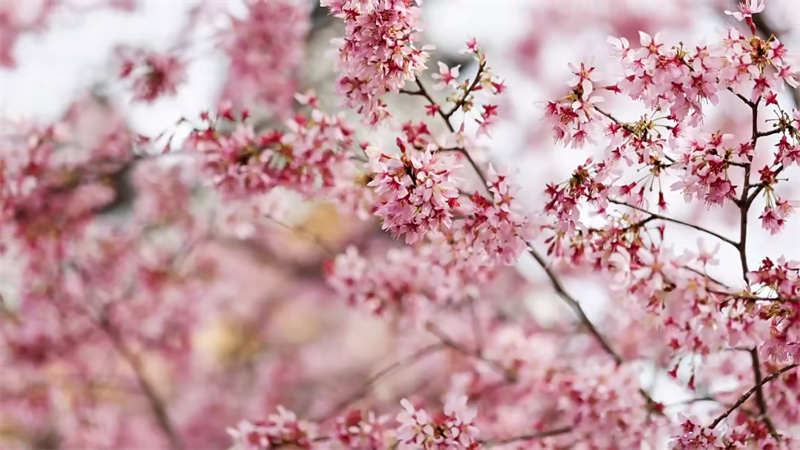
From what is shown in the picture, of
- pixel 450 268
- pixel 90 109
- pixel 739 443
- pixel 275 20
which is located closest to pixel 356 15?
pixel 450 268

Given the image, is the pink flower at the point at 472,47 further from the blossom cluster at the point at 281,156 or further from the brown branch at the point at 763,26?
the brown branch at the point at 763,26

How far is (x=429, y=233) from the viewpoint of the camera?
1.51 metres

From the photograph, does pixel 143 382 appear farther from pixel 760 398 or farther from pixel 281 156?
pixel 760 398

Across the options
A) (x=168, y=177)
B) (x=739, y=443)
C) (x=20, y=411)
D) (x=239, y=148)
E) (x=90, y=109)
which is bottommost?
(x=739, y=443)

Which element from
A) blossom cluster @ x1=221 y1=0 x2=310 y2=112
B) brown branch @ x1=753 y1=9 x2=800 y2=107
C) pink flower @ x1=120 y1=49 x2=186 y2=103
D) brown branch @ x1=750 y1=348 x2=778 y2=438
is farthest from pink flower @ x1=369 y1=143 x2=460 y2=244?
blossom cluster @ x1=221 y1=0 x2=310 y2=112

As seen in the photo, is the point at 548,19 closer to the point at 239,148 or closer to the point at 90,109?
the point at 90,109

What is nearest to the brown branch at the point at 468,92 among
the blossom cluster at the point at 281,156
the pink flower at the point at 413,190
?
the pink flower at the point at 413,190

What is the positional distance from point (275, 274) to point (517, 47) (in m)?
3.37

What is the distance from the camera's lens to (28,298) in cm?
353

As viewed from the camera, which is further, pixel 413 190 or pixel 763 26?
pixel 763 26

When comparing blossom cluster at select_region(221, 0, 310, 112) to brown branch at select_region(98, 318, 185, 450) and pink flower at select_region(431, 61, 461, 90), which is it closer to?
brown branch at select_region(98, 318, 185, 450)

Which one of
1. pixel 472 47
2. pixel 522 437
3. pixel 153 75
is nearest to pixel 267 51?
pixel 153 75

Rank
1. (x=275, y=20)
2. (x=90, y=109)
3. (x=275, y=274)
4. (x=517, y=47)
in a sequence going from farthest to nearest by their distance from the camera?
(x=275, y=274)
(x=517, y=47)
(x=90, y=109)
(x=275, y=20)

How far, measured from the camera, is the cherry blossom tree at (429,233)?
140cm
